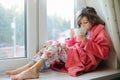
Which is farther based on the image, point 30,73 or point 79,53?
point 79,53

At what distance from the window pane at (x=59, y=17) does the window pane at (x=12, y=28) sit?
0.21 metres

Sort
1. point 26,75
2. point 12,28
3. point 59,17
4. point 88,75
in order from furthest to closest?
point 59,17
point 12,28
point 88,75
point 26,75

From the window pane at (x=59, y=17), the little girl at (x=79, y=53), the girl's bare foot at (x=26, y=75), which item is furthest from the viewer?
the window pane at (x=59, y=17)

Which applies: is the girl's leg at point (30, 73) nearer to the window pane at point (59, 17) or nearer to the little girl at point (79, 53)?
the little girl at point (79, 53)

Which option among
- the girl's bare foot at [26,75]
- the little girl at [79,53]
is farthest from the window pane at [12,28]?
the girl's bare foot at [26,75]

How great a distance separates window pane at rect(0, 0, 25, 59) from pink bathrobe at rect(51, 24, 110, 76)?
0.33 meters

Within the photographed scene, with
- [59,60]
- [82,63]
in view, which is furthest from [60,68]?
[82,63]

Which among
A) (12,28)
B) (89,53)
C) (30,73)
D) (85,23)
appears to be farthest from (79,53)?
(12,28)

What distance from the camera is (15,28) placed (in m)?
1.26

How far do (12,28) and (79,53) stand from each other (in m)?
0.50

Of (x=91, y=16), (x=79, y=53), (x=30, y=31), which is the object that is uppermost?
(x=91, y=16)

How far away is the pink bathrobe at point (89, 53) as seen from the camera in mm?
1182

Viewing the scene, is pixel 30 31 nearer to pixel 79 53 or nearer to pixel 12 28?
pixel 12 28

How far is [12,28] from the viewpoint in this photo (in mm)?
1248
